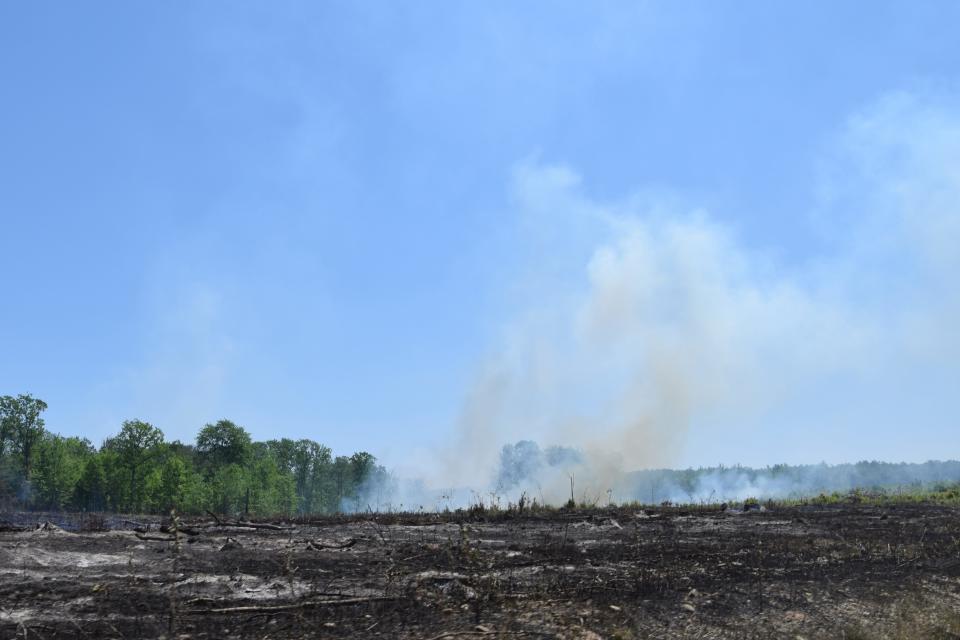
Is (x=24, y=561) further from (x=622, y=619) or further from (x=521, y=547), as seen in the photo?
(x=622, y=619)

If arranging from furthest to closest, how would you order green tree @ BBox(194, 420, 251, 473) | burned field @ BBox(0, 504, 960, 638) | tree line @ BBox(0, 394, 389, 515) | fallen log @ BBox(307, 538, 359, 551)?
green tree @ BBox(194, 420, 251, 473)
tree line @ BBox(0, 394, 389, 515)
fallen log @ BBox(307, 538, 359, 551)
burned field @ BBox(0, 504, 960, 638)

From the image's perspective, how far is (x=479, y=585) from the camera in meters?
9.84

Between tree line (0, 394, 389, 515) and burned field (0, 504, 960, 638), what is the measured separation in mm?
51586

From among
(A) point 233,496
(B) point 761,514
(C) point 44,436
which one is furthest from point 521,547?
(C) point 44,436

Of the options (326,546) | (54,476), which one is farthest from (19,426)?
(326,546)

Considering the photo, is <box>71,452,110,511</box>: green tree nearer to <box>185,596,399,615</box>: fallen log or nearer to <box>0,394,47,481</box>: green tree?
<box>0,394,47,481</box>: green tree

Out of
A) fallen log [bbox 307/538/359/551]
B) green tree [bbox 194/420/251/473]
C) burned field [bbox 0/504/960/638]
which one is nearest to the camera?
burned field [bbox 0/504/960/638]

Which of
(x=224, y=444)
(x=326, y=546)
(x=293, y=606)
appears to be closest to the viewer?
(x=293, y=606)

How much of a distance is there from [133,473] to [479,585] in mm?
74777

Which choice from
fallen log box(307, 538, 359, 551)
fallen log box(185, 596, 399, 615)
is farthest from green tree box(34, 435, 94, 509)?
fallen log box(185, 596, 399, 615)

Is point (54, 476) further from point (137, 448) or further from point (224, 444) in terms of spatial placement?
point (224, 444)

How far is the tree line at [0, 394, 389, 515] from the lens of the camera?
70.6 meters

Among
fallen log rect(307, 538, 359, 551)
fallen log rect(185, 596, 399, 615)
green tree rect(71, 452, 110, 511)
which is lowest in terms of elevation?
green tree rect(71, 452, 110, 511)

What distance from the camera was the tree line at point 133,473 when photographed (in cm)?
7061
